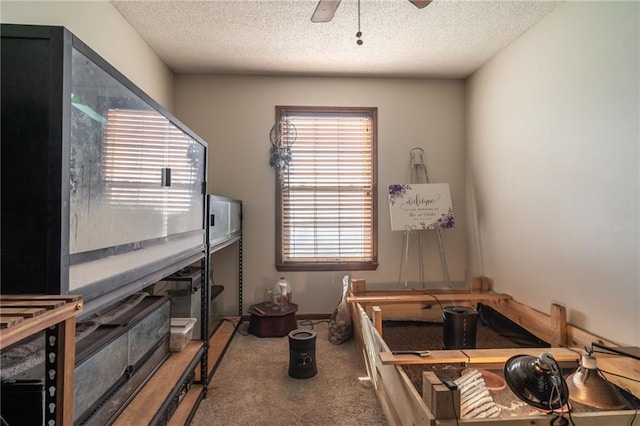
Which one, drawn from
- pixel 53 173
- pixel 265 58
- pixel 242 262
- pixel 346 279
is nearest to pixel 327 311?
pixel 346 279

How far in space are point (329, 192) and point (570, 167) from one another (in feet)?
6.74

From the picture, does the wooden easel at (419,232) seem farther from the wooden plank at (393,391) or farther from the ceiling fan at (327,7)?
the ceiling fan at (327,7)

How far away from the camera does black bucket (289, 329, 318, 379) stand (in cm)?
218

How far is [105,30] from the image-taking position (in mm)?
2135

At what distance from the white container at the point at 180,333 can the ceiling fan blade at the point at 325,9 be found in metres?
2.04

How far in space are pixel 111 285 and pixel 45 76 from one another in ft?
1.98

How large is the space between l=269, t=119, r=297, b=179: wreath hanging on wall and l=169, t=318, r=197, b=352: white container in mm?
1808

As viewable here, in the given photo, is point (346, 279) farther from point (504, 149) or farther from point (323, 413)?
point (504, 149)

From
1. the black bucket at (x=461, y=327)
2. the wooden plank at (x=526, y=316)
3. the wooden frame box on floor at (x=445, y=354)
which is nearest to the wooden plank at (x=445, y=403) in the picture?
the wooden frame box on floor at (x=445, y=354)

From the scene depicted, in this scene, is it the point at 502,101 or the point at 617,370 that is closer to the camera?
the point at 617,370

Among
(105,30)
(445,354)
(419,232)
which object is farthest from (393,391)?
(105,30)

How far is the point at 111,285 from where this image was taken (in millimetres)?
990

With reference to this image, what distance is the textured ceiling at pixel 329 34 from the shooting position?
7.31ft

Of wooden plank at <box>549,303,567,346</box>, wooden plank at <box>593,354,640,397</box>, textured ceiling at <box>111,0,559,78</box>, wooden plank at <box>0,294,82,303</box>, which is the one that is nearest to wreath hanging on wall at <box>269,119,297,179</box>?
textured ceiling at <box>111,0,559,78</box>
